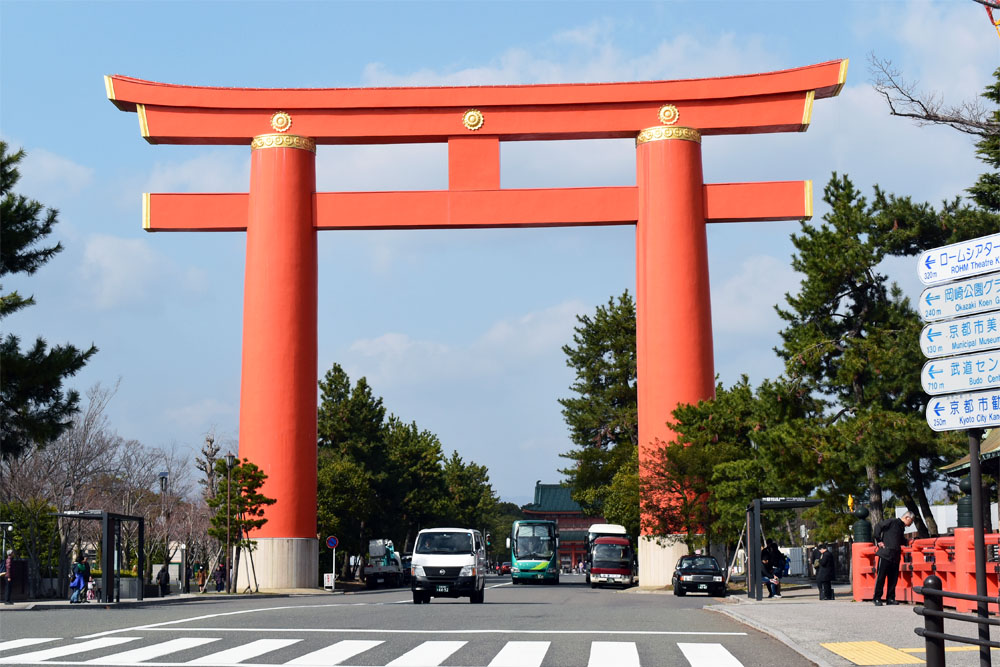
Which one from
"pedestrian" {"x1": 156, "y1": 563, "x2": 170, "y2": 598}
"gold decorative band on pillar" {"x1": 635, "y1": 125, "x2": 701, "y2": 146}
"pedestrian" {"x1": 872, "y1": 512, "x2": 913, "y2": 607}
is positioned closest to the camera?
"pedestrian" {"x1": 872, "y1": 512, "x2": 913, "y2": 607}

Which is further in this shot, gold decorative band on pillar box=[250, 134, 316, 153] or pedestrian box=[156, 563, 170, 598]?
gold decorative band on pillar box=[250, 134, 316, 153]

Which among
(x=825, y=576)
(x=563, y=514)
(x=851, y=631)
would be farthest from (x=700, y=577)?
(x=563, y=514)

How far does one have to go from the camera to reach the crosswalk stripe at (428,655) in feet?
43.3

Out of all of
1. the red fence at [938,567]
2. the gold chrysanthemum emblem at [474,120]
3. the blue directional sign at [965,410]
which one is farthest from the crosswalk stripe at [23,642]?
the gold chrysanthemum emblem at [474,120]

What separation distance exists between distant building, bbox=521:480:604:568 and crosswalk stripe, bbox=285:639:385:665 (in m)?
121

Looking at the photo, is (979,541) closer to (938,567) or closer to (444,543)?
(938,567)

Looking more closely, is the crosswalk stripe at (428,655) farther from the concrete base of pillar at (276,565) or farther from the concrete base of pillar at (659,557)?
the concrete base of pillar at (659,557)

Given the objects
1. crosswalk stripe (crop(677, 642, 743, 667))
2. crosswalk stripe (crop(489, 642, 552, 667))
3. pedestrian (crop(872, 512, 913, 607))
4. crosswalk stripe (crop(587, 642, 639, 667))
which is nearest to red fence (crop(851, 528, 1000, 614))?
pedestrian (crop(872, 512, 913, 607))

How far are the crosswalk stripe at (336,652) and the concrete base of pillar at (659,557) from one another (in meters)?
30.4

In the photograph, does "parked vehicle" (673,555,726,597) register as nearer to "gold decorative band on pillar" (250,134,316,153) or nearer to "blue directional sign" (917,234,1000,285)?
"gold decorative band on pillar" (250,134,316,153)

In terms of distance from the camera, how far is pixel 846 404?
126ft

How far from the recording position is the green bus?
64562mm

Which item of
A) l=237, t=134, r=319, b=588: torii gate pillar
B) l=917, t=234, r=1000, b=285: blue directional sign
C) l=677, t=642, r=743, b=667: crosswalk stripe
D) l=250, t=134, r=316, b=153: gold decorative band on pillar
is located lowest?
l=677, t=642, r=743, b=667: crosswalk stripe

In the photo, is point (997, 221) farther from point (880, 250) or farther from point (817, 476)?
point (817, 476)
